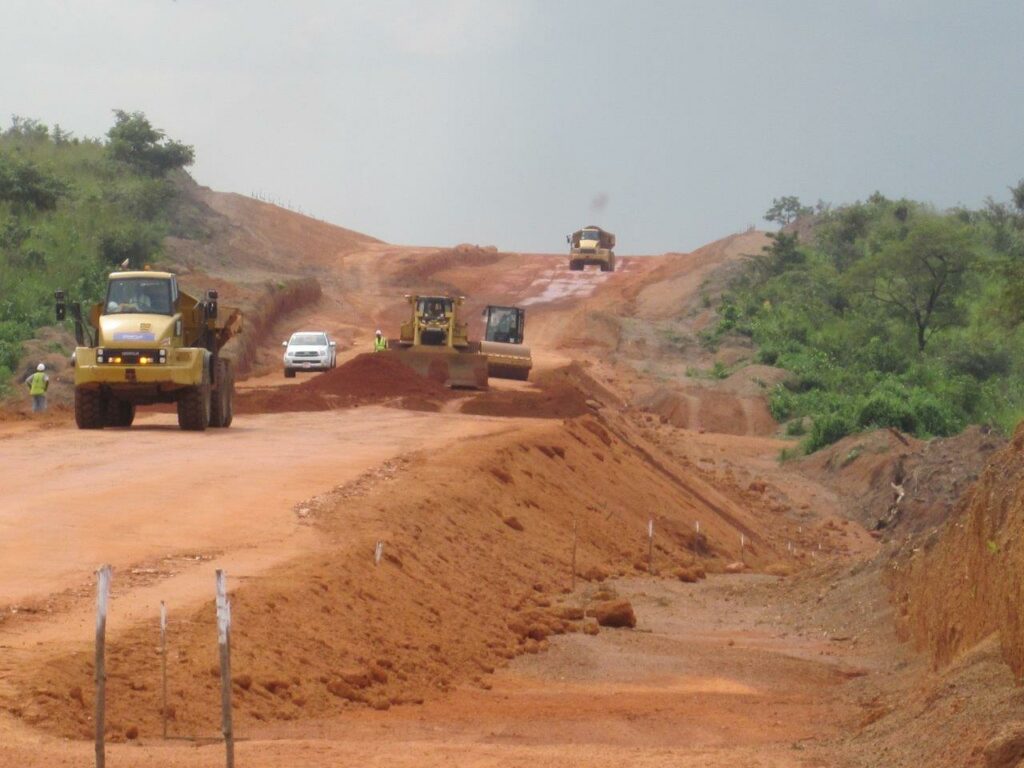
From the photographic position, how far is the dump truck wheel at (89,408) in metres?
29.1

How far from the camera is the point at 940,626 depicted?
15750mm

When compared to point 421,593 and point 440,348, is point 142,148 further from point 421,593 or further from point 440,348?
point 421,593

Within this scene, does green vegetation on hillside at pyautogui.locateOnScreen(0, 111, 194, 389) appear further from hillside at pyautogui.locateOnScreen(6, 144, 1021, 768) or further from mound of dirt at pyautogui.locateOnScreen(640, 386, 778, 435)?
mound of dirt at pyautogui.locateOnScreen(640, 386, 778, 435)

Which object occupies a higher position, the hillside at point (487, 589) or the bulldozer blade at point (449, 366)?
the bulldozer blade at point (449, 366)

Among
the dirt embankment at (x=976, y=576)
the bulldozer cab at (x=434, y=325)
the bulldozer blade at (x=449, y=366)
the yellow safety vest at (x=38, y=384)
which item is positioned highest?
the bulldozer cab at (x=434, y=325)

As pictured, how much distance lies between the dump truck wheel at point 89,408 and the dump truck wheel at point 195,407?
4.79 feet

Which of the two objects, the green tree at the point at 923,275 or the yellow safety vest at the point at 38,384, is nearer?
the yellow safety vest at the point at 38,384

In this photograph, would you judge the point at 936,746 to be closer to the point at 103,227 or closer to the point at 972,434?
the point at 972,434

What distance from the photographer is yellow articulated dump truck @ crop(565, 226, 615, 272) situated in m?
83.4

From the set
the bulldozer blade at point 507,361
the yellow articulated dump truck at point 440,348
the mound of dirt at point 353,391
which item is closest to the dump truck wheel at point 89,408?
the mound of dirt at point 353,391

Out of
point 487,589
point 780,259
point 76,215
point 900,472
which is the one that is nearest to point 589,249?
point 780,259

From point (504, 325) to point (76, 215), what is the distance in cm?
1586

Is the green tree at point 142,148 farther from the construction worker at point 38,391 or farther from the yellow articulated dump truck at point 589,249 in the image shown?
the construction worker at point 38,391

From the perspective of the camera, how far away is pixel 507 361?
50812 mm
